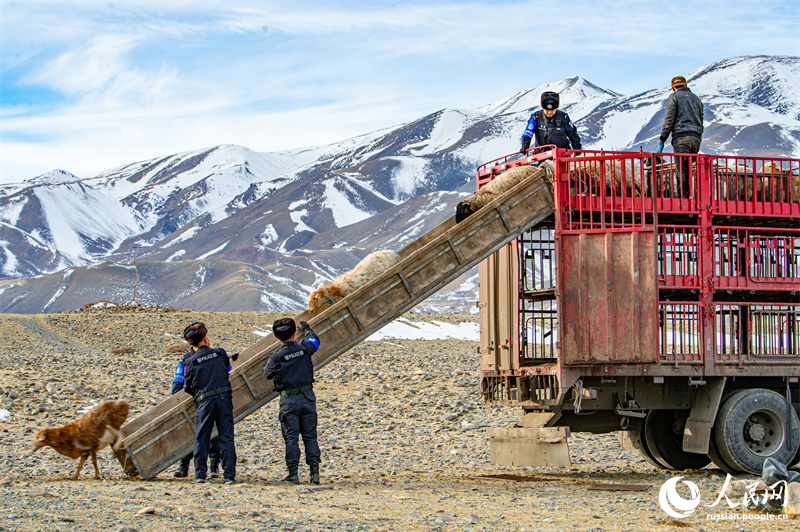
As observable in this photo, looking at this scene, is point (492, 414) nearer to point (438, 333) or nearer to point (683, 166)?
point (683, 166)

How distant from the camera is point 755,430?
1147cm

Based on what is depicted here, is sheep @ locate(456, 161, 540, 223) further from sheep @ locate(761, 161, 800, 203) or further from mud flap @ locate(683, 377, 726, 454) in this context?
mud flap @ locate(683, 377, 726, 454)

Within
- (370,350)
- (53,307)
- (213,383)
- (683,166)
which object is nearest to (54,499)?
(213,383)

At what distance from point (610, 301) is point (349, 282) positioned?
310cm

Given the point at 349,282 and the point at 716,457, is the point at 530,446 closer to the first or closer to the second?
the point at 716,457

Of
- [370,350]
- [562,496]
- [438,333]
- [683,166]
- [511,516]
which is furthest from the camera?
[438,333]

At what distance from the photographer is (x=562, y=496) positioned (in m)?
9.79

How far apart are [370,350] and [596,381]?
21270 millimetres

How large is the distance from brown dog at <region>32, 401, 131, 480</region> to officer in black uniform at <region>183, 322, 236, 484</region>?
894 mm

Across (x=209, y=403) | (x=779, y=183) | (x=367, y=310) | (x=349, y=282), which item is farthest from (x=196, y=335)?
(x=779, y=183)

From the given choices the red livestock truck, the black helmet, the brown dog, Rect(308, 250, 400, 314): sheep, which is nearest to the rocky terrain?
the brown dog

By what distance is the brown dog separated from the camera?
10.3 meters

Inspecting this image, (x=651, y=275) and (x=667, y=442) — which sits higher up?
(x=651, y=275)

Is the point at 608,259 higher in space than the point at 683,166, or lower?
lower
